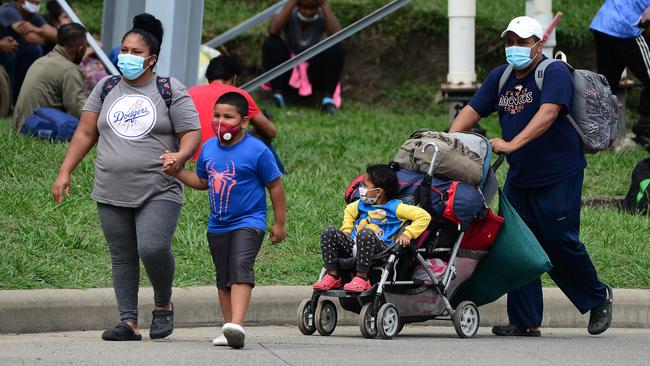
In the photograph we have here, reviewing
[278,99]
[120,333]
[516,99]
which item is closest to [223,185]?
[120,333]

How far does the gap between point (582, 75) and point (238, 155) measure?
86.3 inches

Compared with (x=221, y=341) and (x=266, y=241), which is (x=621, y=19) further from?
(x=221, y=341)

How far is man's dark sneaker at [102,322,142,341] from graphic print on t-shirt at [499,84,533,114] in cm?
251

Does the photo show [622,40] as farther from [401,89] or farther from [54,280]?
[54,280]

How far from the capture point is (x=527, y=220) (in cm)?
862

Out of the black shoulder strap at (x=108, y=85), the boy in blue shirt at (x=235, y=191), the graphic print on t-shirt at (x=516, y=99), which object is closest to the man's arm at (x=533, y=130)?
the graphic print on t-shirt at (x=516, y=99)

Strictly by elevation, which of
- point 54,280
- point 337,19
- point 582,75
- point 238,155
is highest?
point 337,19

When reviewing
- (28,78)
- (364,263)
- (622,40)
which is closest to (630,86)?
(622,40)

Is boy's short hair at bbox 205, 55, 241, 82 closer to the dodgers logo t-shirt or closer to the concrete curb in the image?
the concrete curb

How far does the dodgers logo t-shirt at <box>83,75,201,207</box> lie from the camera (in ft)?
24.6

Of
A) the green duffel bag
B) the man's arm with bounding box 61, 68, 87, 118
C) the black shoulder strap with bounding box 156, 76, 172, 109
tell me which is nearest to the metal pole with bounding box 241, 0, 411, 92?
the man's arm with bounding box 61, 68, 87, 118

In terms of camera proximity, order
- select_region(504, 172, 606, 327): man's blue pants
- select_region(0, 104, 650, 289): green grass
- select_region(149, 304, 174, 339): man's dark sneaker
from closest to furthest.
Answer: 1. select_region(149, 304, 174, 339): man's dark sneaker
2. select_region(504, 172, 606, 327): man's blue pants
3. select_region(0, 104, 650, 289): green grass

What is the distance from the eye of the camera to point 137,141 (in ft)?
24.7

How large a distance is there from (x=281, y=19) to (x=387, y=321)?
8598mm
